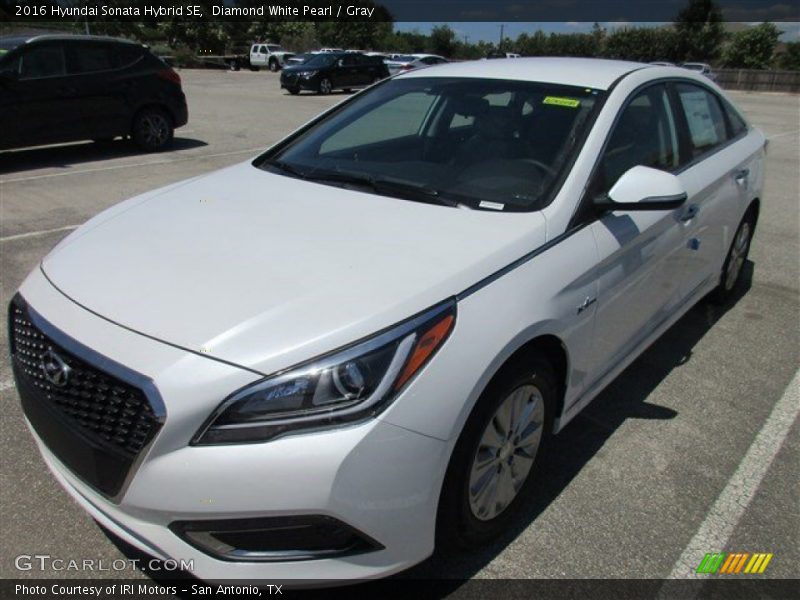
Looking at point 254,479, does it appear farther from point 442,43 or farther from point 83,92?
point 442,43

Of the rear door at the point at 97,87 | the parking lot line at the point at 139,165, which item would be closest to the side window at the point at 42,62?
the rear door at the point at 97,87

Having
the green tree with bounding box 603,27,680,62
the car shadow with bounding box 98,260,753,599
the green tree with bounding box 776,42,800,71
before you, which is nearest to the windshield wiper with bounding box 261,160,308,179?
the car shadow with bounding box 98,260,753,599

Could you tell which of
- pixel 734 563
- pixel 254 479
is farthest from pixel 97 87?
pixel 734 563

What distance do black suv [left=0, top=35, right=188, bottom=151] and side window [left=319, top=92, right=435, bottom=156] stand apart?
7.14 metres

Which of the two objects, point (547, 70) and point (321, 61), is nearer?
point (547, 70)

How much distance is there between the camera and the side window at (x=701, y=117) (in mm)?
3537

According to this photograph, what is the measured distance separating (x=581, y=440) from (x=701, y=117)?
6.80 ft

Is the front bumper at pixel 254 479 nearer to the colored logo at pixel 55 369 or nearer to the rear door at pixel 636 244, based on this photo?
the colored logo at pixel 55 369

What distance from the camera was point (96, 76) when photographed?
9188mm

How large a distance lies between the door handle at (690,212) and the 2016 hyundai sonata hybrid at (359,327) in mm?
15

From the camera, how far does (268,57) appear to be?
40.9m

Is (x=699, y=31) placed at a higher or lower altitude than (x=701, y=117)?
higher

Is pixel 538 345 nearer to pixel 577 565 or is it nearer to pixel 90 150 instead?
pixel 577 565
